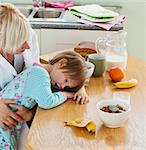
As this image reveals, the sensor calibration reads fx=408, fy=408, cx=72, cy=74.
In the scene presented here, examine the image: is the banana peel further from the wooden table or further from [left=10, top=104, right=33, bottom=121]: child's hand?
[left=10, top=104, right=33, bottom=121]: child's hand

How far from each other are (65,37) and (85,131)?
1.37 m

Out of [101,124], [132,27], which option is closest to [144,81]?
[101,124]

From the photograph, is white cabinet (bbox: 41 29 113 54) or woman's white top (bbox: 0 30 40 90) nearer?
woman's white top (bbox: 0 30 40 90)

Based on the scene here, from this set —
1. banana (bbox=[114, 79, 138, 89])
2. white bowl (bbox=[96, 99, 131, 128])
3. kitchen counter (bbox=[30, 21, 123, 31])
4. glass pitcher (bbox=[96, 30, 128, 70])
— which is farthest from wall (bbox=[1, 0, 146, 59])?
white bowl (bbox=[96, 99, 131, 128])

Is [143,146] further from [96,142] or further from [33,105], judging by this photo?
[33,105]

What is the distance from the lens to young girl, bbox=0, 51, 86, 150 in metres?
1.64

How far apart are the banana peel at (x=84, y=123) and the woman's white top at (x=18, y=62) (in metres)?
0.44

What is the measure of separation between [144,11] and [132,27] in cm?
16

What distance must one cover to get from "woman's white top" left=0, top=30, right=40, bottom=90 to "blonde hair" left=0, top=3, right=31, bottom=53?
0.13m

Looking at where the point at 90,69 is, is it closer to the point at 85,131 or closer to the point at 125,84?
the point at 125,84

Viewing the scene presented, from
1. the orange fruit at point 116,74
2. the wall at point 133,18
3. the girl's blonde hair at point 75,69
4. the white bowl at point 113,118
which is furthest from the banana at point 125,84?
the wall at point 133,18

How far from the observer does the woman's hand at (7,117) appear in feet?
5.74

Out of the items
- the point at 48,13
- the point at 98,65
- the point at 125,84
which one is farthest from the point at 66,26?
the point at 125,84

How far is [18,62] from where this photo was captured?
197 centimetres
